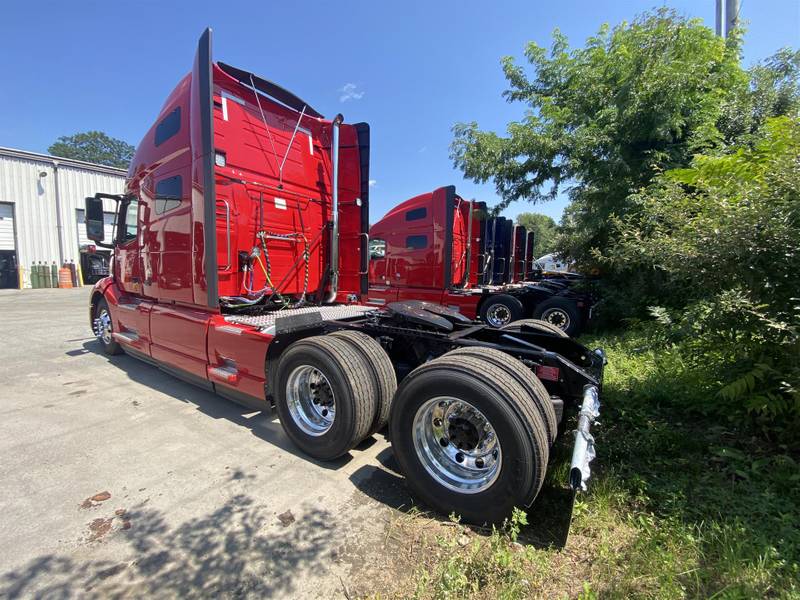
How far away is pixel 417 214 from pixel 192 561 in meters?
7.53

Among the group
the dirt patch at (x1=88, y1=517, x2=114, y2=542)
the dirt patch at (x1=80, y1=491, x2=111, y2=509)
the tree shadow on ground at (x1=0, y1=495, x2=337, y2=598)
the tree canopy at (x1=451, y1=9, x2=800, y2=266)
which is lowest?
the dirt patch at (x1=80, y1=491, x2=111, y2=509)

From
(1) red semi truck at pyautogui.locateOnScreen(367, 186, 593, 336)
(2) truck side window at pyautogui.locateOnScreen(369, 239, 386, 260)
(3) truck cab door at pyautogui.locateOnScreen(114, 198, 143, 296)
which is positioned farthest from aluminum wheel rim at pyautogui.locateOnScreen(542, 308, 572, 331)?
(3) truck cab door at pyautogui.locateOnScreen(114, 198, 143, 296)

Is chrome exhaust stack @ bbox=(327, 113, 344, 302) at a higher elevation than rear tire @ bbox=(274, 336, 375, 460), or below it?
higher

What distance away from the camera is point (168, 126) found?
4555 mm

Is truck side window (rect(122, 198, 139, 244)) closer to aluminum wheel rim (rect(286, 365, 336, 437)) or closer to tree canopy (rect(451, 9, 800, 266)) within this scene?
aluminum wheel rim (rect(286, 365, 336, 437))

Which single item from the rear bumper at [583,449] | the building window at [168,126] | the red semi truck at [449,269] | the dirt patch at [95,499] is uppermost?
the building window at [168,126]

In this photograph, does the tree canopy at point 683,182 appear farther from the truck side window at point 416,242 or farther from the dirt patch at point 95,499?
the dirt patch at point 95,499

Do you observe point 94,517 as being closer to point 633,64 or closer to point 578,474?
point 578,474

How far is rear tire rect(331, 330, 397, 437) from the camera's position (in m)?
3.09

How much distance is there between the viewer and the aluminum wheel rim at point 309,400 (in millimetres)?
3297

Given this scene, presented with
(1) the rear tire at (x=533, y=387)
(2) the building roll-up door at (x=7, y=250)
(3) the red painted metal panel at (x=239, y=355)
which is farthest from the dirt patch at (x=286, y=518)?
(2) the building roll-up door at (x=7, y=250)

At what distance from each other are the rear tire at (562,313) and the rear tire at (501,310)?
443 mm

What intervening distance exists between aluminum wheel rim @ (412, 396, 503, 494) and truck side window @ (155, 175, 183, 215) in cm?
382

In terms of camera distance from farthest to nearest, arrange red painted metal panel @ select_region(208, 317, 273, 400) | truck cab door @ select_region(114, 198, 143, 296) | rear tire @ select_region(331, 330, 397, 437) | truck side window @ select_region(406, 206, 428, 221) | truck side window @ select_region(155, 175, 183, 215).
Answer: truck side window @ select_region(406, 206, 428, 221)
truck cab door @ select_region(114, 198, 143, 296)
truck side window @ select_region(155, 175, 183, 215)
red painted metal panel @ select_region(208, 317, 273, 400)
rear tire @ select_region(331, 330, 397, 437)
